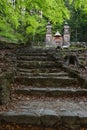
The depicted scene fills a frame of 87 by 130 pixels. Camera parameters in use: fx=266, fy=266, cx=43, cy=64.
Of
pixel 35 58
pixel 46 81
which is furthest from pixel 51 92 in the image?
pixel 35 58

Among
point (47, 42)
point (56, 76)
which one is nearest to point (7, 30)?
point (56, 76)

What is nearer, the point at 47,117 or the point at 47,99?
the point at 47,117

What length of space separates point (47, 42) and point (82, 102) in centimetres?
3207

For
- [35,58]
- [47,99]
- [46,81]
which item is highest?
[35,58]

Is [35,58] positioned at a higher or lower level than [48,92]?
higher

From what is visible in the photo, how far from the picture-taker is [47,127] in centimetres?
473

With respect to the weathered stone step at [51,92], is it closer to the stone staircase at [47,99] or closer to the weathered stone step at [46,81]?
the stone staircase at [47,99]

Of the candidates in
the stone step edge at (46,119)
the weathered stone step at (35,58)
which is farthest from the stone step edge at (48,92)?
the weathered stone step at (35,58)

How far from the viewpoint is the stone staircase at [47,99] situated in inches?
187

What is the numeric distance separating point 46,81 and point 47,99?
4.38 ft

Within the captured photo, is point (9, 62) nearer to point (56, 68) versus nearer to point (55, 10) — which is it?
point (56, 68)

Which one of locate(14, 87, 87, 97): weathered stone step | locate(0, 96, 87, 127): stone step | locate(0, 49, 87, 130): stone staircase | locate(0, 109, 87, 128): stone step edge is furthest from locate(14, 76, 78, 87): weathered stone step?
locate(0, 109, 87, 128): stone step edge

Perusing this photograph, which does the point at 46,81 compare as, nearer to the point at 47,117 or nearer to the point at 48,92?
the point at 48,92

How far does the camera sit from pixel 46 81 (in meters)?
7.83
